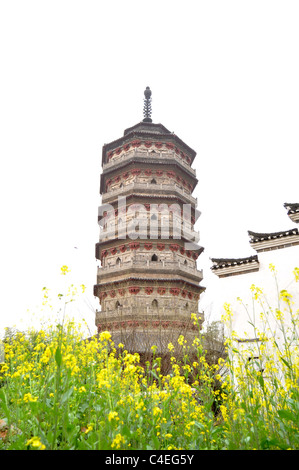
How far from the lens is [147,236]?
25.6m

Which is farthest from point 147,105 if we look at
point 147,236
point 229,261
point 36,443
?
point 36,443

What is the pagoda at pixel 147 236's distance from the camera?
23328 mm

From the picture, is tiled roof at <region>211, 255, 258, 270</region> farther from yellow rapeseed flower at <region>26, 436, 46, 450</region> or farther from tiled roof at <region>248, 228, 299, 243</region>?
yellow rapeseed flower at <region>26, 436, 46, 450</region>

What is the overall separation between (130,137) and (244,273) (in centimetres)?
2092

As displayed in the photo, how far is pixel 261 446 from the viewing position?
3.32m

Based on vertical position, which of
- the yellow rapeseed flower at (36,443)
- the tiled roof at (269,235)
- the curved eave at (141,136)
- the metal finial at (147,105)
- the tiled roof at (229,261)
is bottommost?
the yellow rapeseed flower at (36,443)

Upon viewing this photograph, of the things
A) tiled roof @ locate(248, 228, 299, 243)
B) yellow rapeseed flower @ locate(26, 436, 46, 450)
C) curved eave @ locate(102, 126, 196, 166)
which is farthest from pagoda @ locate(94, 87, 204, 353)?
yellow rapeseed flower @ locate(26, 436, 46, 450)

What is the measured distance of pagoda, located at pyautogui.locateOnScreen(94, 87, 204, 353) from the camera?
2333 centimetres

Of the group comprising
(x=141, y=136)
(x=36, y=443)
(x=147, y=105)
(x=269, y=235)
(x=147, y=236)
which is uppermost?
(x=147, y=105)

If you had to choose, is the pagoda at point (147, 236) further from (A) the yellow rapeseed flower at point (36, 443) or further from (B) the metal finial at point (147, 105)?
(A) the yellow rapeseed flower at point (36, 443)

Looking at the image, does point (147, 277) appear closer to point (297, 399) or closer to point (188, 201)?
point (188, 201)

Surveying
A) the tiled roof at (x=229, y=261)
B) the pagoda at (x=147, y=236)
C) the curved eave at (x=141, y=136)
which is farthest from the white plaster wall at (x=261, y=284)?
the curved eave at (x=141, y=136)

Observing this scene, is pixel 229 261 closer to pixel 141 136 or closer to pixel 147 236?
pixel 147 236
